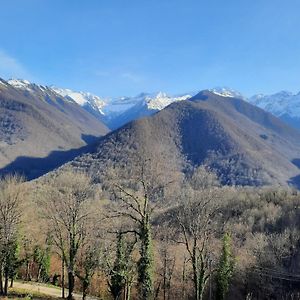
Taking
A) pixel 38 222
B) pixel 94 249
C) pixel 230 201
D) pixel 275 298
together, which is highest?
pixel 230 201

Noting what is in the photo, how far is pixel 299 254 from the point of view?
83438 mm

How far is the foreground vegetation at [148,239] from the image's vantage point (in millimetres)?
29766

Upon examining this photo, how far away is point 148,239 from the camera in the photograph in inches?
1131

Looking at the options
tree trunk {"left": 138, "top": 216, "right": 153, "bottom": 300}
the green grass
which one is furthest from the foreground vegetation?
the green grass

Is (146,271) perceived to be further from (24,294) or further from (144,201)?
(24,294)

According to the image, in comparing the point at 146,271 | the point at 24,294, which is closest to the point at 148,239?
the point at 146,271

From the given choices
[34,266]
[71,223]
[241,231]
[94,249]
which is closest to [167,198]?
[94,249]

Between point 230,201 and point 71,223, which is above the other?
point 230,201

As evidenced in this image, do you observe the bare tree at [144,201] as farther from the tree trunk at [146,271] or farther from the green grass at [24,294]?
the green grass at [24,294]

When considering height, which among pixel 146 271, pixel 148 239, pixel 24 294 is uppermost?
pixel 148 239

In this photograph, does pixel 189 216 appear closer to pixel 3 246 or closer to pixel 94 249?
pixel 94 249

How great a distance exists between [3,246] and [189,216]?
20793mm

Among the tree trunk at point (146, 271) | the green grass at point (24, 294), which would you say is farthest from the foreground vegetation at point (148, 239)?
the green grass at point (24, 294)

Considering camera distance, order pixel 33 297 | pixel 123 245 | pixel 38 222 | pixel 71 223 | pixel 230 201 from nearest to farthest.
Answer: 1. pixel 123 245
2. pixel 33 297
3. pixel 71 223
4. pixel 38 222
5. pixel 230 201
